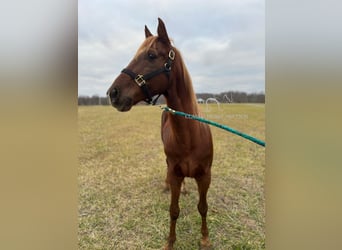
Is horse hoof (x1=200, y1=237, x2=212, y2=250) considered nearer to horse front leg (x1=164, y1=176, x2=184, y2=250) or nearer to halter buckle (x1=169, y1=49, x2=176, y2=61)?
horse front leg (x1=164, y1=176, x2=184, y2=250)

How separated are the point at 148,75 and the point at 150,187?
48.4 inches

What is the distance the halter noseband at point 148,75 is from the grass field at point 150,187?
0.32 m

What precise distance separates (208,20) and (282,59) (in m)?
0.48

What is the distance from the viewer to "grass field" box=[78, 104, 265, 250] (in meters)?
1.27

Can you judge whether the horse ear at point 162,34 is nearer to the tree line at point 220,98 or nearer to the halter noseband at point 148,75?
the halter noseband at point 148,75

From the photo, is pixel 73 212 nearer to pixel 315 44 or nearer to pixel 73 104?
pixel 73 104

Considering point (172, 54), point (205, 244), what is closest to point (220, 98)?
point (172, 54)

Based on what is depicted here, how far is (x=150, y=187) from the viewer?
6.43 feet

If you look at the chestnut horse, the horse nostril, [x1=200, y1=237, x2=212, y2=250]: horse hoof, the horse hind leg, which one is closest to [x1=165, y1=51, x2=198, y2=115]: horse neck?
the chestnut horse

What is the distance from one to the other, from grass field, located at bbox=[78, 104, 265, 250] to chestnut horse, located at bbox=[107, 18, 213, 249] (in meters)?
0.15

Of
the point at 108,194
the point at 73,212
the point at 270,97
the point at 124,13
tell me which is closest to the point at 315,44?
the point at 270,97

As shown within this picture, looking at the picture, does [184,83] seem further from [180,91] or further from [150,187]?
[150,187]

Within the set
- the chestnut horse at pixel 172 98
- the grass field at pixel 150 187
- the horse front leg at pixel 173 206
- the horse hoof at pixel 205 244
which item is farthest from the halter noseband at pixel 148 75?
the horse hoof at pixel 205 244

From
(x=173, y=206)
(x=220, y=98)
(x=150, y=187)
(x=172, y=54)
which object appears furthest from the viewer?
(x=150, y=187)
